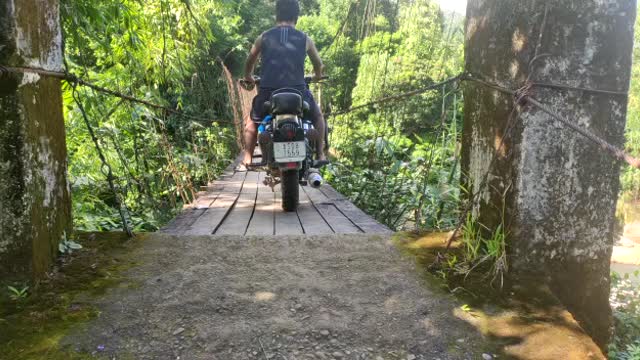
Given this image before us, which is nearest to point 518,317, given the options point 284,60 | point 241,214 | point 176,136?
point 241,214

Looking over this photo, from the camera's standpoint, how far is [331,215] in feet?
9.87

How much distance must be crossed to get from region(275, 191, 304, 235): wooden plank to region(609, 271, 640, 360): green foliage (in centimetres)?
140

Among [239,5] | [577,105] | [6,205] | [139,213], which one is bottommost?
[139,213]

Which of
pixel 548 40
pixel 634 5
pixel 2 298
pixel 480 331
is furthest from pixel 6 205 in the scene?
pixel 634 5

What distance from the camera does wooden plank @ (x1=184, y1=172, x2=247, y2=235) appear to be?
2410mm

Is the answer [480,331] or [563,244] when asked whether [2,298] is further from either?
[563,244]

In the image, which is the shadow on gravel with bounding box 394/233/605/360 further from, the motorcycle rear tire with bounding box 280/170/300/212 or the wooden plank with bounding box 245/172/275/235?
the motorcycle rear tire with bounding box 280/170/300/212

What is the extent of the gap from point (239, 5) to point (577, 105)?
684 inches

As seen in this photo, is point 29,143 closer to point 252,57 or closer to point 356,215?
point 356,215

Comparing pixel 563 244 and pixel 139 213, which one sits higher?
pixel 563 244

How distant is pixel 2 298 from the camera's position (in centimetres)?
132

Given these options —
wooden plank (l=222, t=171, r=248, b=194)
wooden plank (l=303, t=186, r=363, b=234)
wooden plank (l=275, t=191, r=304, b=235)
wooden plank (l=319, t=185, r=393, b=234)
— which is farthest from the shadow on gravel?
wooden plank (l=222, t=171, r=248, b=194)

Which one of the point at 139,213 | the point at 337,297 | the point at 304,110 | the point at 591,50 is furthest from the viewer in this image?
the point at 139,213

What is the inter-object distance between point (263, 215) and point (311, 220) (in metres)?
0.35
